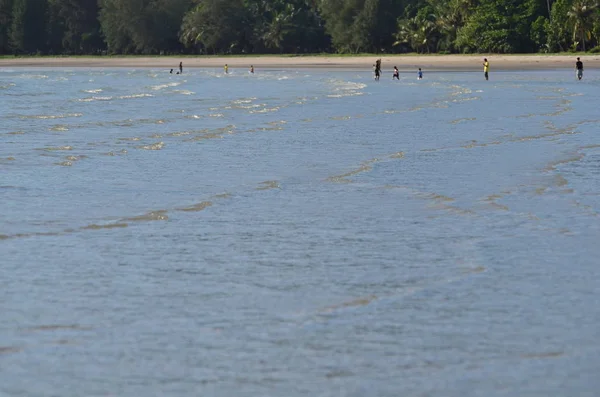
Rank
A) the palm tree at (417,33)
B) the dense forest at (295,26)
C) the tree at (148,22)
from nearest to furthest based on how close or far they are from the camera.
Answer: the dense forest at (295,26), the palm tree at (417,33), the tree at (148,22)

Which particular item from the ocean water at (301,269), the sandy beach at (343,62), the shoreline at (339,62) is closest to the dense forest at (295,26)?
the shoreline at (339,62)

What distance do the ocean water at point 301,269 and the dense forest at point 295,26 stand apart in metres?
82.3

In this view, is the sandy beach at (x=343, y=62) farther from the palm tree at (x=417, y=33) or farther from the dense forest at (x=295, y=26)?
the dense forest at (x=295, y=26)

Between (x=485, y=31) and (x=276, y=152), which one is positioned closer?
(x=276, y=152)

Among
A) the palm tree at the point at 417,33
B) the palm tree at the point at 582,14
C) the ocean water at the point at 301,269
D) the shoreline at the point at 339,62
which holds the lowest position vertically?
the shoreline at the point at 339,62

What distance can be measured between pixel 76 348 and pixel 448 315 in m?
2.66

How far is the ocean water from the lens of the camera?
7.49 meters

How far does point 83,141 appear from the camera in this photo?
2569cm

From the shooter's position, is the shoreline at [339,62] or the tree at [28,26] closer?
the shoreline at [339,62]

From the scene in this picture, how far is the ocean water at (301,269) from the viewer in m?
7.49

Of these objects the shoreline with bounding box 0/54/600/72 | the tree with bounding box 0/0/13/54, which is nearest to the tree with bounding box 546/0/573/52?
the shoreline with bounding box 0/54/600/72

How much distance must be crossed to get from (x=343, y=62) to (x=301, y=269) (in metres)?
105

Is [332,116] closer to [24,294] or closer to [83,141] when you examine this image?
[83,141]

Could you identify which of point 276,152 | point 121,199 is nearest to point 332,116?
point 276,152
